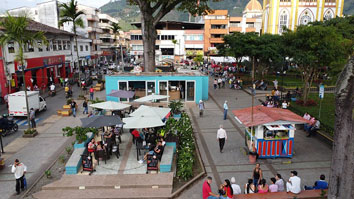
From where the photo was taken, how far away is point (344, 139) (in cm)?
700

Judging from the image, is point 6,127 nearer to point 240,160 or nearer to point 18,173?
point 18,173

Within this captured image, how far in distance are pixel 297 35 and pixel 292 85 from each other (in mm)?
10861

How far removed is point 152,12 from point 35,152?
654 inches

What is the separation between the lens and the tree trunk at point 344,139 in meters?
6.80

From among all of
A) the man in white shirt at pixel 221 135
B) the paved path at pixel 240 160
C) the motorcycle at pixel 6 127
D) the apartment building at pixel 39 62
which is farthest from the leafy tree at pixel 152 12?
the man in white shirt at pixel 221 135

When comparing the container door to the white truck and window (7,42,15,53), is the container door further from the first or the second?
window (7,42,15,53)

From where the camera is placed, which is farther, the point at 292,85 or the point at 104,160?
the point at 292,85

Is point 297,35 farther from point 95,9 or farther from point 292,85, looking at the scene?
point 95,9

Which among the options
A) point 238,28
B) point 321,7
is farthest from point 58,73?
point 321,7

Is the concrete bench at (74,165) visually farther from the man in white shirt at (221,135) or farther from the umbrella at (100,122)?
the man in white shirt at (221,135)

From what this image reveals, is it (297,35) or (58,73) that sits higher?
(297,35)

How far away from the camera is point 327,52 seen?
21203 millimetres

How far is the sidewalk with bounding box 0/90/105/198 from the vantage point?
11742 millimetres

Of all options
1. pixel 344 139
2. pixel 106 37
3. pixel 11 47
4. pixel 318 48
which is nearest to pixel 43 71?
pixel 11 47
